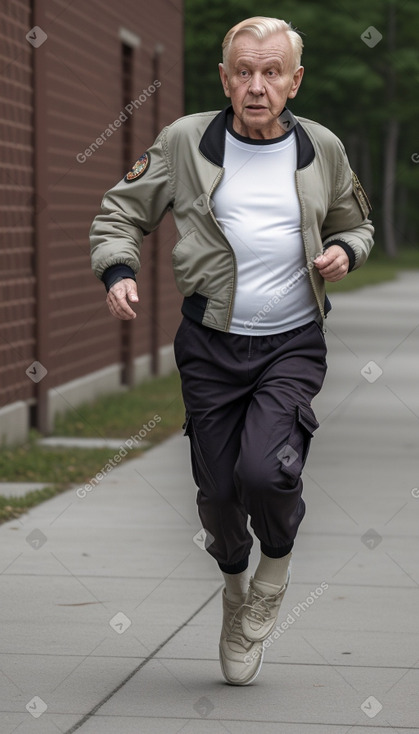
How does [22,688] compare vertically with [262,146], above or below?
below

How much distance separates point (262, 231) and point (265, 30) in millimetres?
596

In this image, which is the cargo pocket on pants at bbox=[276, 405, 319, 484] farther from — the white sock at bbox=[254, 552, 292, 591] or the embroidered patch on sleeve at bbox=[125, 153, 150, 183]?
the embroidered patch on sleeve at bbox=[125, 153, 150, 183]

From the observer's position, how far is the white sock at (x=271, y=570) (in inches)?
191

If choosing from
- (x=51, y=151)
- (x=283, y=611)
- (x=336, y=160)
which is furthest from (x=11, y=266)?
(x=336, y=160)

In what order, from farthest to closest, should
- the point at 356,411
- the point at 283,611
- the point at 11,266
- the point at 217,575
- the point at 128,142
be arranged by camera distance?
the point at 128,142
the point at 356,411
the point at 11,266
the point at 217,575
the point at 283,611

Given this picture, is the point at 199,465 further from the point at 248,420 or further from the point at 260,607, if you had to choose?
the point at 260,607

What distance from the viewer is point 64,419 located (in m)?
11.6

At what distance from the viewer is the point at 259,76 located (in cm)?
466

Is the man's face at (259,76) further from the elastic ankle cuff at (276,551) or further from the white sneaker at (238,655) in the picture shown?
the white sneaker at (238,655)

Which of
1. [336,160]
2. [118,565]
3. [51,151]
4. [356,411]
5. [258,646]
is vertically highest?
[336,160]

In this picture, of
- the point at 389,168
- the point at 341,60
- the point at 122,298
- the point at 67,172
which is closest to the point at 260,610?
the point at 122,298

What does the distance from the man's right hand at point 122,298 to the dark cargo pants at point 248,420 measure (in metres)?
0.29

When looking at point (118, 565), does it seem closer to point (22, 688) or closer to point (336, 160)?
point (22, 688)

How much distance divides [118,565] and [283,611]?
106 centimetres
